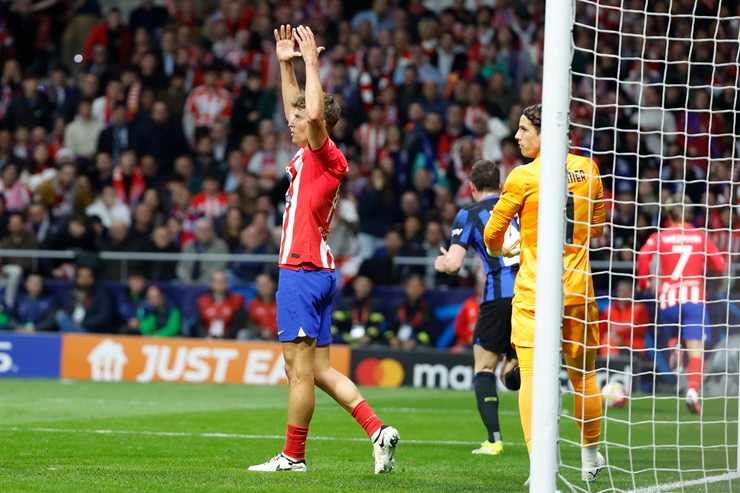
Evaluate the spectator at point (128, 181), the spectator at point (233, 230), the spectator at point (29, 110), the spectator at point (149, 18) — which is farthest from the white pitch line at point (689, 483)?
the spectator at point (149, 18)

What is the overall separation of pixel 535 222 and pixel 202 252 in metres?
13.1

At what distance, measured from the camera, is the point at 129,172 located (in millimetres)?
22047

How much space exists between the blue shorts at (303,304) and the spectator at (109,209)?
1351cm

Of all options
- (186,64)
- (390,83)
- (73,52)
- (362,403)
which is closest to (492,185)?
(362,403)

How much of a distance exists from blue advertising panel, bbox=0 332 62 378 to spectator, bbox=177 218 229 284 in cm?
210

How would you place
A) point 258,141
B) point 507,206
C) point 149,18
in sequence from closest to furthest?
→ point 507,206
point 258,141
point 149,18

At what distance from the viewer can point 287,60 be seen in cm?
841

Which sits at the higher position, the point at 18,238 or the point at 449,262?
the point at 449,262

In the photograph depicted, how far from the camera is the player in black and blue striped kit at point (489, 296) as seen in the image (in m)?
10.4

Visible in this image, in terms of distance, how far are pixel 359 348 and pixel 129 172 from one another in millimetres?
5709

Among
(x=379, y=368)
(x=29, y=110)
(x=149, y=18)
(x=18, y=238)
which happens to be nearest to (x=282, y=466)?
(x=379, y=368)

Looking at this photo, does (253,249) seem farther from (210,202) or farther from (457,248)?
(457,248)

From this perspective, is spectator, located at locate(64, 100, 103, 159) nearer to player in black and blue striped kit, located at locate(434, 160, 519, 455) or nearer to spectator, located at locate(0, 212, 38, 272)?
spectator, located at locate(0, 212, 38, 272)

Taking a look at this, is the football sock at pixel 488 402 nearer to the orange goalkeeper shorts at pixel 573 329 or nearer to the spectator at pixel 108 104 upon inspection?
the orange goalkeeper shorts at pixel 573 329
